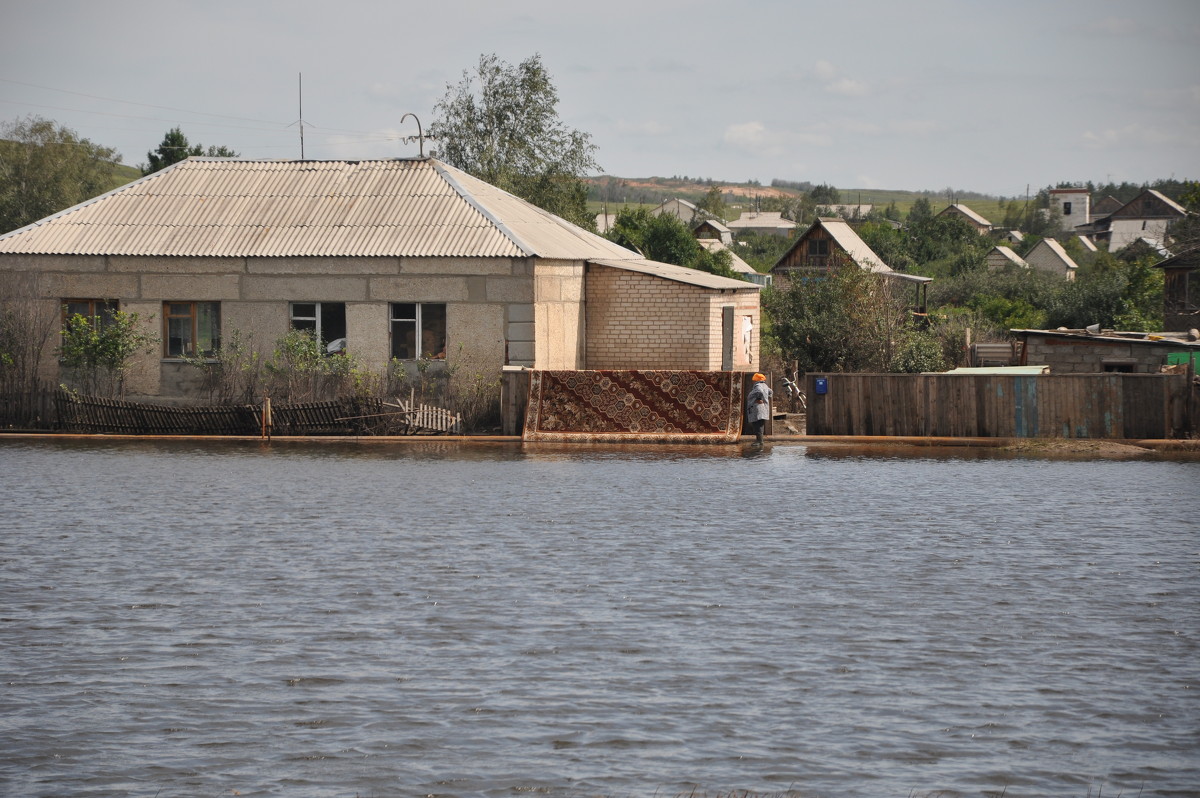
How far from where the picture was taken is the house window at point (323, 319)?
33812 millimetres

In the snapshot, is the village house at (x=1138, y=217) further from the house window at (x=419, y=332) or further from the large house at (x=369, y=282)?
the house window at (x=419, y=332)

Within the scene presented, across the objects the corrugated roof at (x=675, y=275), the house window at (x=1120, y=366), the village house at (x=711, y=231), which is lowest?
the house window at (x=1120, y=366)

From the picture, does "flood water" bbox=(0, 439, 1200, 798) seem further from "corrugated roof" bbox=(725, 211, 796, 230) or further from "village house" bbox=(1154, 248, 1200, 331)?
"corrugated roof" bbox=(725, 211, 796, 230)

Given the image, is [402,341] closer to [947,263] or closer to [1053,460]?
[1053,460]

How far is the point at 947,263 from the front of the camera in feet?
292

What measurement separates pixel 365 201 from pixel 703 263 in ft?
133

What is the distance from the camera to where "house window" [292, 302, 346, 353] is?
33.8 meters

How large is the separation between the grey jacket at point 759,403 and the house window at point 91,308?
53.8ft

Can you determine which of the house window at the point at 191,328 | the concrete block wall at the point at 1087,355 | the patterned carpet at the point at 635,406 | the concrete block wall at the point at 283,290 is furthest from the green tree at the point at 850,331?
the house window at the point at 191,328

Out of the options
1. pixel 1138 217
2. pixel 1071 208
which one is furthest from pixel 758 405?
pixel 1071 208

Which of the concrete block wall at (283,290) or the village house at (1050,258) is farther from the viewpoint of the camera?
the village house at (1050,258)

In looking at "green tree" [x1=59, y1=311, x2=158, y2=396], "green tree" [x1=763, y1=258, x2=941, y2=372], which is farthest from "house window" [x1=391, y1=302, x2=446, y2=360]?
"green tree" [x1=763, y1=258, x2=941, y2=372]

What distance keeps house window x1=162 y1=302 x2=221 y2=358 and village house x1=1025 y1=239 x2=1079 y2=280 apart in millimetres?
87685

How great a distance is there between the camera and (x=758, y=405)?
2914cm
